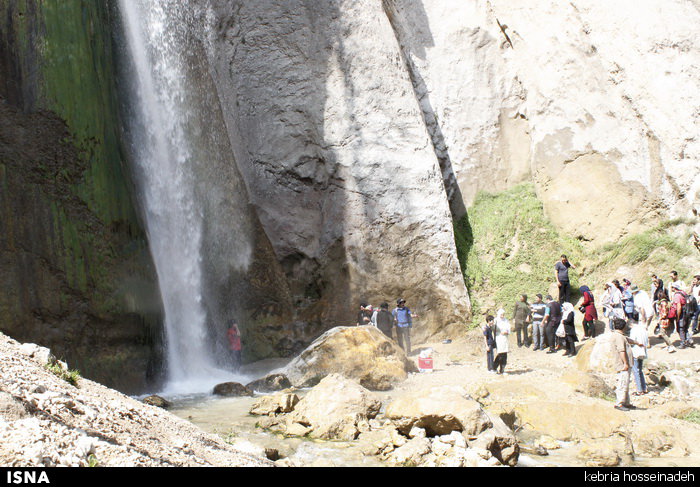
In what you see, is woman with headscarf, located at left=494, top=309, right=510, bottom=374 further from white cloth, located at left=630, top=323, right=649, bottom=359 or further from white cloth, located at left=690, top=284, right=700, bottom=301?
white cloth, located at left=690, top=284, right=700, bottom=301

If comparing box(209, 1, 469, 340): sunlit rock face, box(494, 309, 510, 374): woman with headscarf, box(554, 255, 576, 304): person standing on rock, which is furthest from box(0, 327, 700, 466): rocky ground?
box(209, 1, 469, 340): sunlit rock face

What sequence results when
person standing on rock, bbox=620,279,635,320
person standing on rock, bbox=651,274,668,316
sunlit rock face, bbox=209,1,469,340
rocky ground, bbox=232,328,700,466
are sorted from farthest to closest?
sunlit rock face, bbox=209,1,469,340 → person standing on rock, bbox=651,274,668,316 → person standing on rock, bbox=620,279,635,320 → rocky ground, bbox=232,328,700,466

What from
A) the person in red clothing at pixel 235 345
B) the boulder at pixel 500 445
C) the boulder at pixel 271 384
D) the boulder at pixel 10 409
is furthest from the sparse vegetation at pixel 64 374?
the person in red clothing at pixel 235 345

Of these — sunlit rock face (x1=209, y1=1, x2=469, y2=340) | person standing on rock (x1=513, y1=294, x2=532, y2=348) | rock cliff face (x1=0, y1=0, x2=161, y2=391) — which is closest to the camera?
rock cliff face (x1=0, y1=0, x2=161, y2=391)

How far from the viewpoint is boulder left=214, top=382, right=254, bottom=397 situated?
1313 centimetres

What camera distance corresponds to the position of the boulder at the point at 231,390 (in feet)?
43.1

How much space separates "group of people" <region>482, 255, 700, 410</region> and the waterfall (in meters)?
7.51

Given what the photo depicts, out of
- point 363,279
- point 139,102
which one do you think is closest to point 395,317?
point 363,279

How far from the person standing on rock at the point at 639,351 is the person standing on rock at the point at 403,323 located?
6915 millimetres

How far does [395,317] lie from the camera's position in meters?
17.6

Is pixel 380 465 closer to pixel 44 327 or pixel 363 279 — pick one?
pixel 44 327

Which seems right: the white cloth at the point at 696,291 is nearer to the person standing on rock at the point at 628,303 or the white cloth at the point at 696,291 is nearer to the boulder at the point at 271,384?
the person standing on rock at the point at 628,303

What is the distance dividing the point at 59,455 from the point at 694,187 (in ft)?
60.5

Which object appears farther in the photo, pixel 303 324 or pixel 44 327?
pixel 303 324
